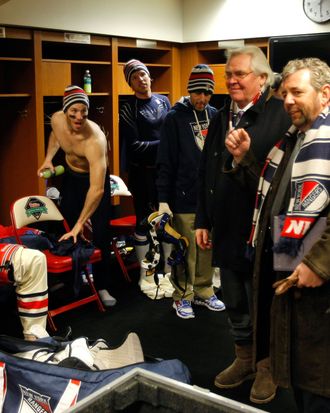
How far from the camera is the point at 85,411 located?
1.20 meters

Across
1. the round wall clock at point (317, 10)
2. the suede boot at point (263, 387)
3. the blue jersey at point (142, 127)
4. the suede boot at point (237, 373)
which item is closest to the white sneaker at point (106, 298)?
the blue jersey at point (142, 127)

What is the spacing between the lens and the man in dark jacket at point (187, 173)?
3.53 m

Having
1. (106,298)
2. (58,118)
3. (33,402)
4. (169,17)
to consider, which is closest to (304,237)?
(33,402)

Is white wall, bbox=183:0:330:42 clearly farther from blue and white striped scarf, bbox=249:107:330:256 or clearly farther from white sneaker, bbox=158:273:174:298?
blue and white striped scarf, bbox=249:107:330:256

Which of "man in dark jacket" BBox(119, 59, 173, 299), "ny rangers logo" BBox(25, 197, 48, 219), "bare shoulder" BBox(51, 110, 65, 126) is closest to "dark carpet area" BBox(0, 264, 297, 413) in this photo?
"man in dark jacket" BBox(119, 59, 173, 299)

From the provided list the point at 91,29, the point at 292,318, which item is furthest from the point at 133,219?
the point at 292,318

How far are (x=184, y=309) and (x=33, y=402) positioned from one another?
175 cm

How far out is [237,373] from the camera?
2785 mm

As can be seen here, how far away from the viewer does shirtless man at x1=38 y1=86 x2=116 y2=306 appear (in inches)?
146

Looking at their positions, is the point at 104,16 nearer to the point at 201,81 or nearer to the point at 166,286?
the point at 201,81

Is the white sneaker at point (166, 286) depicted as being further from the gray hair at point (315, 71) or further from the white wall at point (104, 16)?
→ the gray hair at point (315, 71)

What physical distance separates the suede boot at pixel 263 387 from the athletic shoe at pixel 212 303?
109 centimetres

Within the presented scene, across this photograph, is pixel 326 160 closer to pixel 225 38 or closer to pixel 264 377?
pixel 264 377

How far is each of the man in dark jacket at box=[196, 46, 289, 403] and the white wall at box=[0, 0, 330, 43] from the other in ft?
7.51
